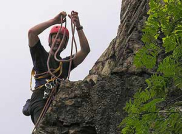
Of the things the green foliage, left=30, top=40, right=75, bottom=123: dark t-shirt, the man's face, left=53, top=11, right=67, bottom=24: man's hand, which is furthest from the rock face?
the green foliage

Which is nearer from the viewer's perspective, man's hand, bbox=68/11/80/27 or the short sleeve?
the short sleeve

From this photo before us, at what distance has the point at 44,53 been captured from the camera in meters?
7.66

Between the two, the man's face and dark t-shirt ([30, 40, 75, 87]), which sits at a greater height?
the man's face

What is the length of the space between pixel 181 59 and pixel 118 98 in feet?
9.32

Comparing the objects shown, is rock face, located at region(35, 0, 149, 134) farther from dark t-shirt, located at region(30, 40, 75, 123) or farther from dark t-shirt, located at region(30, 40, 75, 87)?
dark t-shirt, located at region(30, 40, 75, 87)

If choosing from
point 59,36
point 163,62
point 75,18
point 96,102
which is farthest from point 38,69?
point 163,62

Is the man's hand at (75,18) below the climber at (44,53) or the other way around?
the other way around

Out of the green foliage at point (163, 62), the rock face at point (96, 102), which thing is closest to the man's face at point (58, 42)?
the rock face at point (96, 102)

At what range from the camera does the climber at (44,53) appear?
24.1 ft

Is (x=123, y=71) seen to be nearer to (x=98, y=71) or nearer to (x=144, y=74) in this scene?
(x=144, y=74)

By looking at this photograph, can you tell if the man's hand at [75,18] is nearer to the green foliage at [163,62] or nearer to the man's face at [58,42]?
the man's face at [58,42]

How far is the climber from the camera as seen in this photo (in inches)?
290

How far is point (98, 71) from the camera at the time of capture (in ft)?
27.2

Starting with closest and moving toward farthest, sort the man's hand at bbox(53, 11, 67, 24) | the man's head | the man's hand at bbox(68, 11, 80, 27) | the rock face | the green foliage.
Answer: the green foliage
the rock face
the man's hand at bbox(53, 11, 67, 24)
the man's hand at bbox(68, 11, 80, 27)
the man's head
